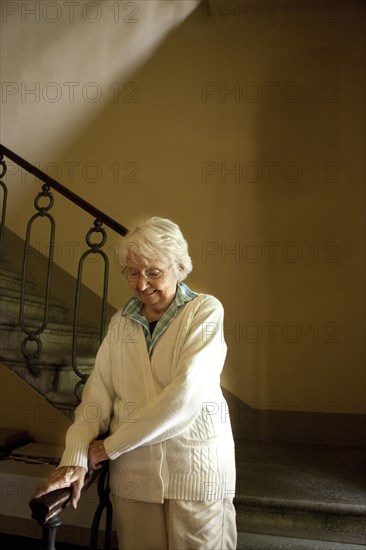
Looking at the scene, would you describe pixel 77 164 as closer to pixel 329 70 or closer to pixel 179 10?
pixel 179 10

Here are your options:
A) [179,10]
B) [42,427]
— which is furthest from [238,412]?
[179,10]

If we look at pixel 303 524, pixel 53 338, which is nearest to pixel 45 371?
pixel 53 338

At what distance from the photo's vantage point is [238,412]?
3.32 m

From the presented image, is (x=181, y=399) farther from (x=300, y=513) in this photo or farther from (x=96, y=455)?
(x=300, y=513)

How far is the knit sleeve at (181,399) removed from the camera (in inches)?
52.4

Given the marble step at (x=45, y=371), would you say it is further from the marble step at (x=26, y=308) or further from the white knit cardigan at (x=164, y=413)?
the white knit cardigan at (x=164, y=413)

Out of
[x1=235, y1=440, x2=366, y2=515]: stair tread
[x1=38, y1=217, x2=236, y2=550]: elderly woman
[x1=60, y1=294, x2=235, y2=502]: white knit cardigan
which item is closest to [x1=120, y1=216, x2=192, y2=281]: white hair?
[x1=38, y1=217, x2=236, y2=550]: elderly woman

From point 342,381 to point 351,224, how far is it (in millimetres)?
1217

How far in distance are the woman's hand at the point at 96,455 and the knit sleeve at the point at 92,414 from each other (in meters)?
Result: 0.02

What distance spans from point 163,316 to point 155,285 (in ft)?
0.38

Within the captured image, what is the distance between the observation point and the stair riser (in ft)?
6.84

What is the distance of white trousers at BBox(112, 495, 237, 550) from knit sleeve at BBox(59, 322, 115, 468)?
9.3 inches

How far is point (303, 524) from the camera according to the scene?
83.7 inches

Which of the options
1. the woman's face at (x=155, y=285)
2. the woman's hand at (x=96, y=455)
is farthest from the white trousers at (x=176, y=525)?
the woman's face at (x=155, y=285)
